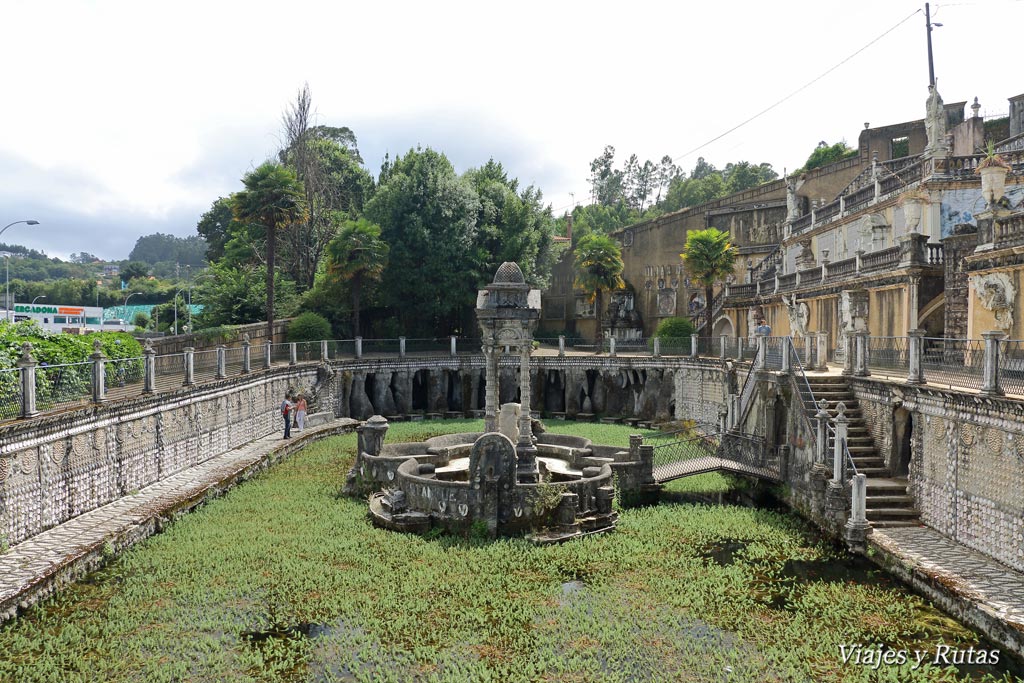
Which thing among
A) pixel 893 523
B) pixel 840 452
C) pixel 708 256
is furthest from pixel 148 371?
pixel 708 256

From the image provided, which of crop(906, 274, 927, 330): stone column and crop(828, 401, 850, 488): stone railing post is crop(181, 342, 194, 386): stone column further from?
crop(906, 274, 927, 330): stone column

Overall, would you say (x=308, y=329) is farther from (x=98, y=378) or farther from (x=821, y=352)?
(x=821, y=352)

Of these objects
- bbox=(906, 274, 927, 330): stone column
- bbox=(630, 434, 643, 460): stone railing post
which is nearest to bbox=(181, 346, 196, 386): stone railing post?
bbox=(630, 434, 643, 460): stone railing post

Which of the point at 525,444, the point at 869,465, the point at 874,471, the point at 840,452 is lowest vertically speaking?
the point at 874,471

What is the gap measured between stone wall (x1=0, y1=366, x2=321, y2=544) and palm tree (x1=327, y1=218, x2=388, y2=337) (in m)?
11.5

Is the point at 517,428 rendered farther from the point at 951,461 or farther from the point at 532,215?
the point at 532,215

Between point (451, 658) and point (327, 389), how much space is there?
23.1 meters

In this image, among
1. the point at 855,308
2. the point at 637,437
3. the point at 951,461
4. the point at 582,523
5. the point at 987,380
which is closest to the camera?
the point at 987,380

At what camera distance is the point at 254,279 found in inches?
1540

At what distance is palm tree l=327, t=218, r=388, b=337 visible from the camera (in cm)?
3397

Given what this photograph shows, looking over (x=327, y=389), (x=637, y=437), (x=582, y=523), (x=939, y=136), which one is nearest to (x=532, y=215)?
(x=327, y=389)

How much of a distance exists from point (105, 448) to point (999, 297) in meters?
21.7

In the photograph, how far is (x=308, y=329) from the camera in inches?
1345

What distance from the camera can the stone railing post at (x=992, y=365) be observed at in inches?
470
